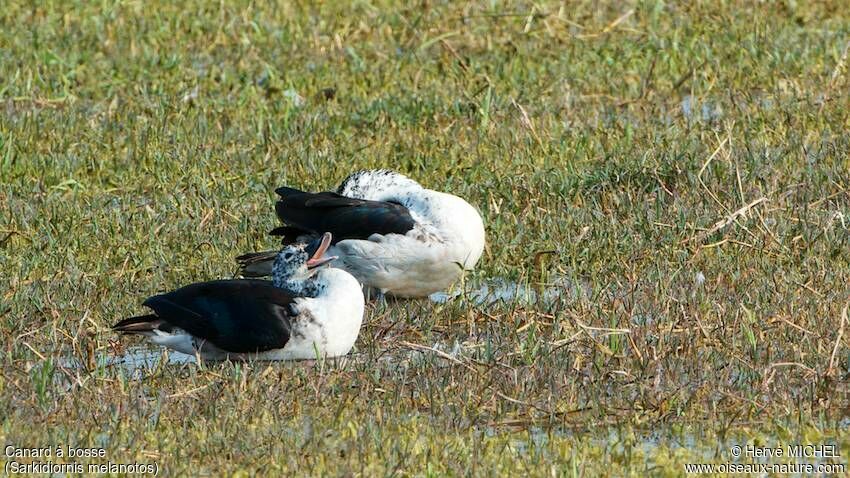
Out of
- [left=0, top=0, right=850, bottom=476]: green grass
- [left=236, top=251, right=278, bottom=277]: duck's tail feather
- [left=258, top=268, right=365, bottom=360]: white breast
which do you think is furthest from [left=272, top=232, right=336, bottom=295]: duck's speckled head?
[left=236, top=251, right=278, bottom=277]: duck's tail feather

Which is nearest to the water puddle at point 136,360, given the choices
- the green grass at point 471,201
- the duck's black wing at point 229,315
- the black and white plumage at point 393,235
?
the green grass at point 471,201

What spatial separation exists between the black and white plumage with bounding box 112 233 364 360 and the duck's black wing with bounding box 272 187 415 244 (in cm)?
109

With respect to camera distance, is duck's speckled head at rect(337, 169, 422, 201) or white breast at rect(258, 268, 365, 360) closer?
white breast at rect(258, 268, 365, 360)

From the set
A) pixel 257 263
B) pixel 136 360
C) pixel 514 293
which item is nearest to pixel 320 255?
pixel 257 263

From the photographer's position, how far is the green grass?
637cm

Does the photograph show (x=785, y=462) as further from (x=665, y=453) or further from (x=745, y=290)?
(x=745, y=290)

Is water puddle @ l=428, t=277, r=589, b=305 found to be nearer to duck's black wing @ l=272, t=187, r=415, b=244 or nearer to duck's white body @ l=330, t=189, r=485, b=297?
duck's white body @ l=330, t=189, r=485, b=297

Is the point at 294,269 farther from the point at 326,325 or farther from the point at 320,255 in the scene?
the point at 326,325

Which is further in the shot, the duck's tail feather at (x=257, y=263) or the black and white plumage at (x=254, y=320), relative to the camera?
the duck's tail feather at (x=257, y=263)

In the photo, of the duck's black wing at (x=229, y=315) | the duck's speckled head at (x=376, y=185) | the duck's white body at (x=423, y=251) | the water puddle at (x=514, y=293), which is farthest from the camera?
the duck's speckled head at (x=376, y=185)

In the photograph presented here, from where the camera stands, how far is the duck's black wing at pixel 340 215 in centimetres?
845

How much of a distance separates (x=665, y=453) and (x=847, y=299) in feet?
6.64

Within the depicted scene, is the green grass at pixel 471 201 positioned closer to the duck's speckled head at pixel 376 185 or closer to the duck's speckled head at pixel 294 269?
the duck's speckled head at pixel 294 269

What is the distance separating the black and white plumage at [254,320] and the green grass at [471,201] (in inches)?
5.0
